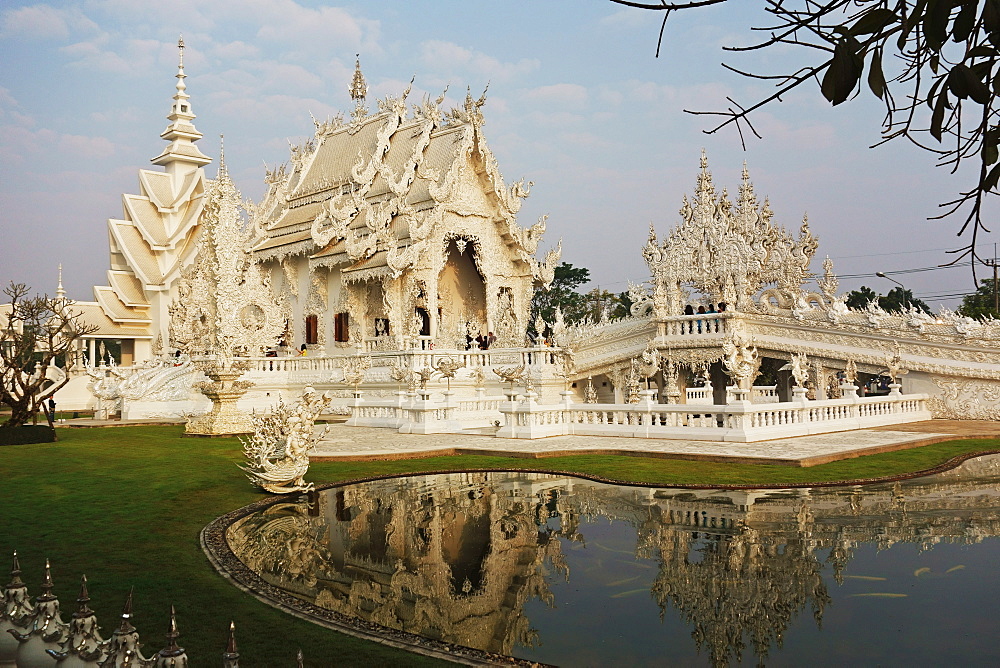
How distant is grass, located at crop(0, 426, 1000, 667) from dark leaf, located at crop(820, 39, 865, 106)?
3002 millimetres

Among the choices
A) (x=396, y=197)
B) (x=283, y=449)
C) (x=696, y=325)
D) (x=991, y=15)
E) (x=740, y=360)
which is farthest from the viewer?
(x=396, y=197)

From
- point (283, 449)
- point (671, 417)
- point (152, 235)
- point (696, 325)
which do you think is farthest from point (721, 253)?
point (152, 235)

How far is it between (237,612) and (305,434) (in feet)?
14.5

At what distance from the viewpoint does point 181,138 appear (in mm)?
41438

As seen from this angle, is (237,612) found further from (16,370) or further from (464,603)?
(16,370)

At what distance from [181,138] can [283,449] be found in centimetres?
3753

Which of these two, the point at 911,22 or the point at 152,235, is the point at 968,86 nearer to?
the point at 911,22

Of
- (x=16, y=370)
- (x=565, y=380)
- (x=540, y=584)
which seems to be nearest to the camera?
(x=540, y=584)

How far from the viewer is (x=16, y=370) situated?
591 inches

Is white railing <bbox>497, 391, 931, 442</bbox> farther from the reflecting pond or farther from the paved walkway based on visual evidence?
the reflecting pond

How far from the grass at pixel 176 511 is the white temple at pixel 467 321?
261 centimetres

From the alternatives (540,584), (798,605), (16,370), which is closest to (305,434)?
(540,584)

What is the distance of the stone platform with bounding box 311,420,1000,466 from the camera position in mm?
10516

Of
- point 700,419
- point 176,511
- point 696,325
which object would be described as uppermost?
point 696,325
